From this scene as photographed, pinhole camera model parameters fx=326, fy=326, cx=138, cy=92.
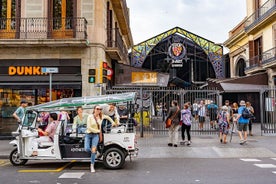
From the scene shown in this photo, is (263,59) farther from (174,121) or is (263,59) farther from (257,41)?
(174,121)

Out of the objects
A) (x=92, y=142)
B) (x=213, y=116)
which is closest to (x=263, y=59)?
(x=213, y=116)

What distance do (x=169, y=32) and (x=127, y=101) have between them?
2828 cm

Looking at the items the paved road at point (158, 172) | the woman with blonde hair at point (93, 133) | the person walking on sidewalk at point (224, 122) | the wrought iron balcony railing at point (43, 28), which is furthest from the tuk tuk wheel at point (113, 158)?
the wrought iron balcony railing at point (43, 28)

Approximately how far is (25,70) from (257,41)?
1930 cm

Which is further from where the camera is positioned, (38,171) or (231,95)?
(231,95)

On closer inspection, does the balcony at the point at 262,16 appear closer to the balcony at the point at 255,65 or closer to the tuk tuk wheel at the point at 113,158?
the balcony at the point at 255,65

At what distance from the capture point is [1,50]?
15.8 meters

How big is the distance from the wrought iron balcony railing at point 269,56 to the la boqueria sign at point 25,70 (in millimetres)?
15722

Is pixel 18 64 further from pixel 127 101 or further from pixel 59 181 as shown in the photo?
pixel 59 181

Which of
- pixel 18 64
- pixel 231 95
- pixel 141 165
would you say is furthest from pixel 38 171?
pixel 231 95

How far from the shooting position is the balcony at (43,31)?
15.1m

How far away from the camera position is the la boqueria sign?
15.7 meters

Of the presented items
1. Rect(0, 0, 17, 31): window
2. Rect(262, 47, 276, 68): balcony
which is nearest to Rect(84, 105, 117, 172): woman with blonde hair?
Rect(0, 0, 17, 31): window

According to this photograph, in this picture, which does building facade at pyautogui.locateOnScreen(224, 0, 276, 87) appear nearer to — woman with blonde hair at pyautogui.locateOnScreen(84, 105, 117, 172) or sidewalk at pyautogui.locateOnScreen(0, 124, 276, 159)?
sidewalk at pyautogui.locateOnScreen(0, 124, 276, 159)
